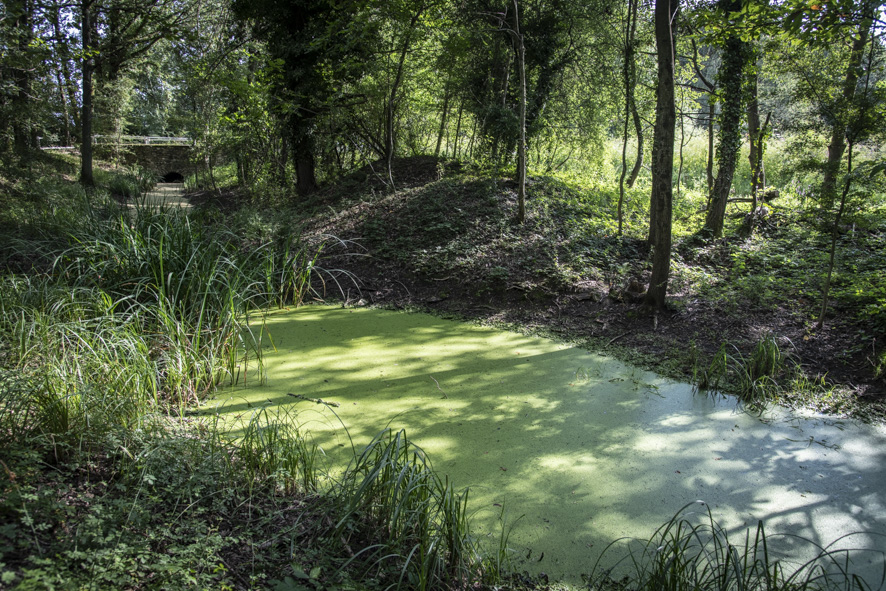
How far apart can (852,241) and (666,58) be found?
3.24 meters

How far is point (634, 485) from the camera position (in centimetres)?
226

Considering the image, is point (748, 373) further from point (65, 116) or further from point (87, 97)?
point (65, 116)

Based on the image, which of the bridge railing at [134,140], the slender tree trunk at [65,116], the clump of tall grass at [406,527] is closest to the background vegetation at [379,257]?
the clump of tall grass at [406,527]

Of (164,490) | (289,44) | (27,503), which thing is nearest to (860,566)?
(164,490)

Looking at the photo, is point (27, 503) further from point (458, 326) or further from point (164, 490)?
point (458, 326)

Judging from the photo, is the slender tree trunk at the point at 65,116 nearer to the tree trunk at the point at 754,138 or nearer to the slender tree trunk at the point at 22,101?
the slender tree trunk at the point at 22,101

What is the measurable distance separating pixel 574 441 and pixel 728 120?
16.9 feet

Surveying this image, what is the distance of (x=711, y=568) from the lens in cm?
158

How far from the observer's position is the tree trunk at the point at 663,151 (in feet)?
13.9

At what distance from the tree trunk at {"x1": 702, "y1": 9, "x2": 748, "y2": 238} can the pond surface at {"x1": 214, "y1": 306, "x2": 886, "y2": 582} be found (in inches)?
141

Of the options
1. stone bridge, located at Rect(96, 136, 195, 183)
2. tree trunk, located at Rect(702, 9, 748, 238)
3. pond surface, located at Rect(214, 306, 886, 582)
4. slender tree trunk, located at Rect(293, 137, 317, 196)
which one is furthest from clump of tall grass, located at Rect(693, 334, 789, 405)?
stone bridge, located at Rect(96, 136, 195, 183)

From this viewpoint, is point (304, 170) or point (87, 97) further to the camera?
point (87, 97)

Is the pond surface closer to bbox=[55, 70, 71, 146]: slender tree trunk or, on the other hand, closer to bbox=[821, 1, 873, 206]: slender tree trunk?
bbox=[821, 1, 873, 206]: slender tree trunk

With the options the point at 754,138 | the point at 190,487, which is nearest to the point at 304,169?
the point at 754,138
